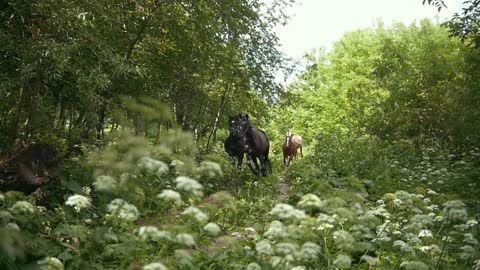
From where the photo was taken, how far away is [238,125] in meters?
15.4

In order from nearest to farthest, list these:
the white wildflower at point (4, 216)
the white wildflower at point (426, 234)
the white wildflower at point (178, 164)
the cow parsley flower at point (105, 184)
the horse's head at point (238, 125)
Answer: the white wildflower at point (4, 216) < the cow parsley flower at point (105, 184) < the white wildflower at point (178, 164) < the white wildflower at point (426, 234) < the horse's head at point (238, 125)

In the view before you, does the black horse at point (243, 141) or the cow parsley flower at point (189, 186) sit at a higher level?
the black horse at point (243, 141)

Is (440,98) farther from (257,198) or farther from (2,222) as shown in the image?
(2,222)

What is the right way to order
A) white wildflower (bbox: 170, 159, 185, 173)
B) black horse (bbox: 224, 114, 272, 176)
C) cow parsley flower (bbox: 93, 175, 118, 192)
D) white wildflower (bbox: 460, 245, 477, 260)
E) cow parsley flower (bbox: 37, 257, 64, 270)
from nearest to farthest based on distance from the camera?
cow parsley flower (bbox: 93, 175, 118, 192), cow parsley flower (bbox: 37, 257, 64, 270), white wildflower (bbox: 170, 159, 185, 173), white wildflower (bbox: 460, 245, 477, 260), black horse (bbox: 224, 114, 272, 176)

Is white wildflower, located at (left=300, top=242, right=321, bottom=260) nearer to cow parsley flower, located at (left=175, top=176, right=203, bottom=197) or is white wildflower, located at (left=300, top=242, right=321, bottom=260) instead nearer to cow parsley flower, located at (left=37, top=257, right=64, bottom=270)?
cow parsley flower, located at (left=175, top=176, right=203, bottom=197)

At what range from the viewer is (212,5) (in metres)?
12.3

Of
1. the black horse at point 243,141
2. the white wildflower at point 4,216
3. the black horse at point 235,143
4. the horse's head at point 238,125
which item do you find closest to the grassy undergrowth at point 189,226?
the white wildflower at point 4,216

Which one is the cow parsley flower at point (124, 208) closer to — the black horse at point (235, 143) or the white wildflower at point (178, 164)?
the white wildflower at point (178, 164)

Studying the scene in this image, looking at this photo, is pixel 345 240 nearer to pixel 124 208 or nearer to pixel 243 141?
pixel 124 208

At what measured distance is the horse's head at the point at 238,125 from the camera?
15.3 metres

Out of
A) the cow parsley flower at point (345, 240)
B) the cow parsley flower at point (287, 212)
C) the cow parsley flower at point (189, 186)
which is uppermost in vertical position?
the cow parsley flower at point (189, 186)

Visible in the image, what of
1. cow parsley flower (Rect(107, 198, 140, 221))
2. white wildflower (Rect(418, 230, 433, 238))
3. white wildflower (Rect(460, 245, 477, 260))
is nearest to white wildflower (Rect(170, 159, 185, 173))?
cow parsley flower (Rect(107, 198, 140, 221))

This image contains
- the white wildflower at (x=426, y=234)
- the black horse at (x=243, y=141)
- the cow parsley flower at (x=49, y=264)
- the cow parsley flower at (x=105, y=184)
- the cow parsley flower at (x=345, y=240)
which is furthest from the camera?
the black horse at (x=243, y=141)

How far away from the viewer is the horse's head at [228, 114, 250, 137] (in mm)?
15327
